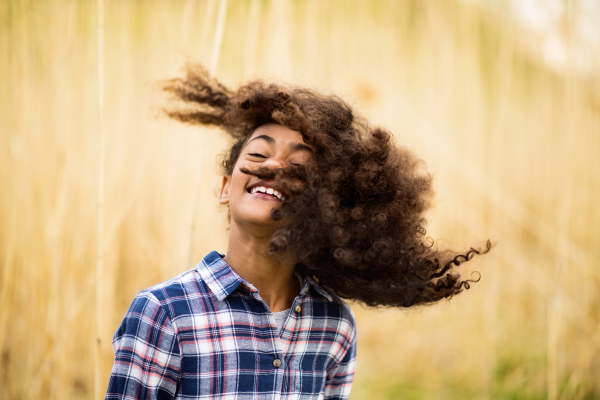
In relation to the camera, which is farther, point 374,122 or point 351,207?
point 374,122

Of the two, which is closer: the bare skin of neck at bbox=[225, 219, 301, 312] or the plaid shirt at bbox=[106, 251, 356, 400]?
the plaid shirt at bbox=[106, 251, 356, 400]

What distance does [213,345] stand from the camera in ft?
2.66

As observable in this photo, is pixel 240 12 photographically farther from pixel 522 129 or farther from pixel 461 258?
pixel 522 129

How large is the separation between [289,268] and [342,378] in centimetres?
29

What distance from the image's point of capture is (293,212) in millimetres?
830

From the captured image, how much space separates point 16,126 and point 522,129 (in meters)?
1.79

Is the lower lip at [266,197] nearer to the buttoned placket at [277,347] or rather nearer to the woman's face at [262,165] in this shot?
the woman's face at [262,165]

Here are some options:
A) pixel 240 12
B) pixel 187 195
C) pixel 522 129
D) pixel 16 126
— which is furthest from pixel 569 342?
pixel 16 126

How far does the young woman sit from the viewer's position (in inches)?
31.3

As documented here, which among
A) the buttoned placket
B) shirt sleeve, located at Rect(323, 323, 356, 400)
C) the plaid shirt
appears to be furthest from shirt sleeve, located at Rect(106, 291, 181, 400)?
shirt sleeve, located at Rect(323, 323, 356, 400)

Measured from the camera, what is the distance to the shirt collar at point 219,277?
2.77 ft

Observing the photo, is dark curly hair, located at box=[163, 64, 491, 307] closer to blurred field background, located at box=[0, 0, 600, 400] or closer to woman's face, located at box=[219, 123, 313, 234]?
woman's face, located at box=[219, 123, 313, 234]

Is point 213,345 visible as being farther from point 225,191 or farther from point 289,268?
point 225,191

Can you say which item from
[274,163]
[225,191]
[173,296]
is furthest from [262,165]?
[173,296]
